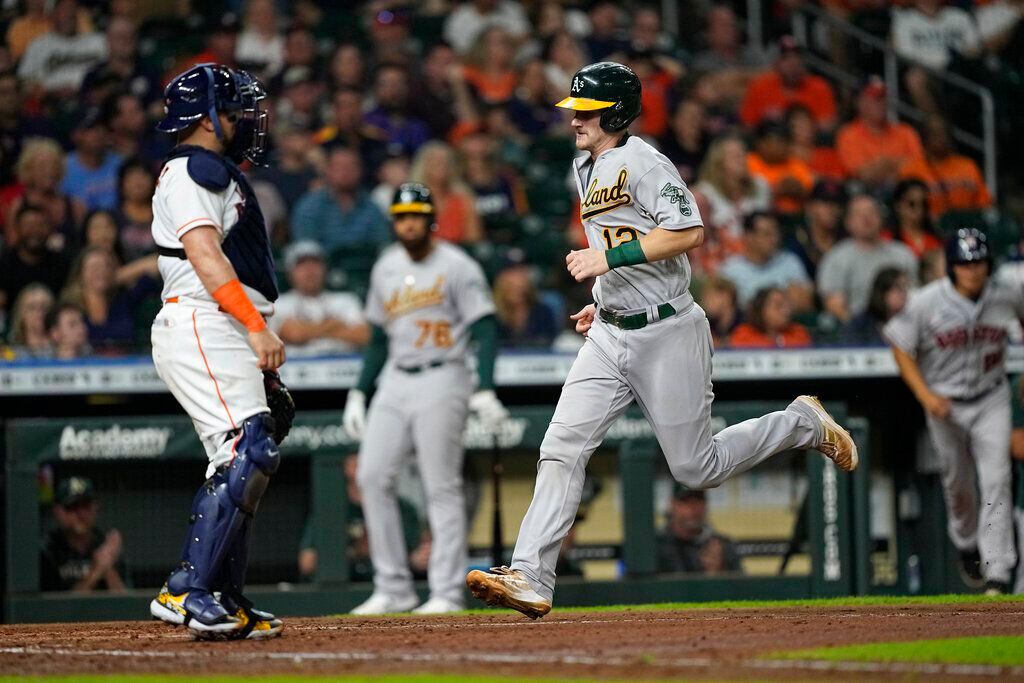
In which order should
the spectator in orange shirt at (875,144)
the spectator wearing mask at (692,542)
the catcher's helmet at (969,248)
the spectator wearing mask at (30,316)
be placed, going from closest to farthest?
the catcher's helmet at (969,248) → the spectator wearing mask at (692,542) → the spectator wearing mask at (30,316) → the spectator in orange shirt at (875,144)

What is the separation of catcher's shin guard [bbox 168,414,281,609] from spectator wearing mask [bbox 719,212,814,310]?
6.26 meters

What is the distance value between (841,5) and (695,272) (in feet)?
15.3

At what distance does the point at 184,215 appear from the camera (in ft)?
16.5

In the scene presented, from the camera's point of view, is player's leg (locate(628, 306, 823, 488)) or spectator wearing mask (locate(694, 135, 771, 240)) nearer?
player's leg (locate(628, 306, 823, 488))

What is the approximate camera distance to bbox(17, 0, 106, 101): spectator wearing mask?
11.9 meters

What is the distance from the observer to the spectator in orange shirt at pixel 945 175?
12102mm

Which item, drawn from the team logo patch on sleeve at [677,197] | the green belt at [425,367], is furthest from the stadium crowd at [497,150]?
the team logo patch on sleeve at [677,197]

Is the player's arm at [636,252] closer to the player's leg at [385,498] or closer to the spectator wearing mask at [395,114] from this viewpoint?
the player's leg at [385,498]

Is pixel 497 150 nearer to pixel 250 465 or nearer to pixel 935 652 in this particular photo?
pixel 250 465

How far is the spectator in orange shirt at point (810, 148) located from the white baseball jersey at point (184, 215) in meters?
8.00

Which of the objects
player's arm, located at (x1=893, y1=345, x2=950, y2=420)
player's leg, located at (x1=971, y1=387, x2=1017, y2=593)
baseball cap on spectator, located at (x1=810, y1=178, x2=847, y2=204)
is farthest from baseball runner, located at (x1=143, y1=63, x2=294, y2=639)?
baseball cap on spectator, located at (x1=810, y1=178, x2=847, y2=204)

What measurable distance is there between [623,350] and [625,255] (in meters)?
0.40

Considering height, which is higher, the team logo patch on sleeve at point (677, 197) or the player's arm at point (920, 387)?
the team logo patch on sleeve at point (677, 197)

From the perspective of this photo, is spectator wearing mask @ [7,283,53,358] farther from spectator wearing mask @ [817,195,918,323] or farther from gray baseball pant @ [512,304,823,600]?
spectator wearing mask @ [817,195,918,323]
